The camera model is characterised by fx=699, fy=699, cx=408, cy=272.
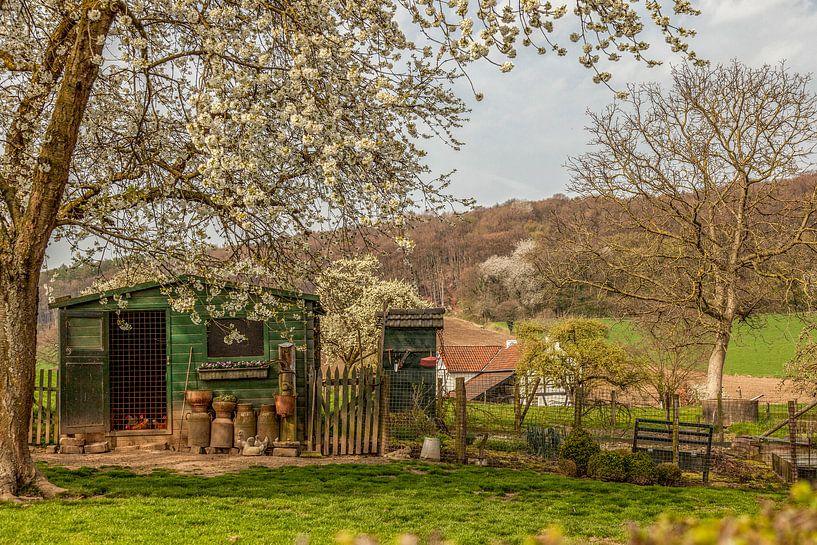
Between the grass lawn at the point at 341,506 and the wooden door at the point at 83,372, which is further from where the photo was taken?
the wooden door at the point at 83,372

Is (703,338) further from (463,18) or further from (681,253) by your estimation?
(463,18)

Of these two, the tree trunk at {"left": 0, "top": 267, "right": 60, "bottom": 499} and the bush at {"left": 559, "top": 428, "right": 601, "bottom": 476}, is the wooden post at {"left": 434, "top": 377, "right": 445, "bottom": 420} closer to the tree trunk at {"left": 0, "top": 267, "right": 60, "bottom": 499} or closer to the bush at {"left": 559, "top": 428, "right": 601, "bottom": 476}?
the bush at {"left": 559, "top": 428, "right": 601, "bottom": 476}

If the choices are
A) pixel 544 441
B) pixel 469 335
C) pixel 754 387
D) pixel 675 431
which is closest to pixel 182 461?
pixel 544 441

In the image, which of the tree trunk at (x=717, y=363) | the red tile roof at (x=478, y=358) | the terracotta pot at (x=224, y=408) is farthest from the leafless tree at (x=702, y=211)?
the terracotta pot at (x=224, y=408)

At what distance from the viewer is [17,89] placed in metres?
8.38

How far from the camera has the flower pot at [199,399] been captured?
11.5 meters

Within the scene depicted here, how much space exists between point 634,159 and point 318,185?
549 inches

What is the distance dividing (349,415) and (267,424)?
1.37 metres

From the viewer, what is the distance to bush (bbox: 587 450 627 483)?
32.8 feet

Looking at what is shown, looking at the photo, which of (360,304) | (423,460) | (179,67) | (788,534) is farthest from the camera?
(360,304)

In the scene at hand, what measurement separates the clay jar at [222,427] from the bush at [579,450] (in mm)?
5346

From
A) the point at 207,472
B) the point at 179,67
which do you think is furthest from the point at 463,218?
the point at 207,472

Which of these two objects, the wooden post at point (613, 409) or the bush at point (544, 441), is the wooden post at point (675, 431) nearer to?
the bush at point (544, 441)

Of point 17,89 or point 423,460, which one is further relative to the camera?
point 423,460
